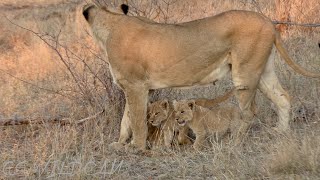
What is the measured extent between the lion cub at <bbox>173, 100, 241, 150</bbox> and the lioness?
0.51 ft

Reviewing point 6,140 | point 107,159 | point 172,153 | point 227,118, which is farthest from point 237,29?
point 6,140

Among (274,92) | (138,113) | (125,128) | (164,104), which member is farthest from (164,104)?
(274,92)

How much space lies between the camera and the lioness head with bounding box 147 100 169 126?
19.6 feet

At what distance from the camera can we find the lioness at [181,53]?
228 inches

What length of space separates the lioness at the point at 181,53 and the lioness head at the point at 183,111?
0.17 m

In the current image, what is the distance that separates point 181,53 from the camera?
5938 millimetres

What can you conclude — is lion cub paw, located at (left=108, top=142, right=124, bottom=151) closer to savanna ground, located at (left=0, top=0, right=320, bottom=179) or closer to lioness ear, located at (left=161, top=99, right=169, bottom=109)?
savanna ground, located at (left=0, top=0, right=320, bottom=179)

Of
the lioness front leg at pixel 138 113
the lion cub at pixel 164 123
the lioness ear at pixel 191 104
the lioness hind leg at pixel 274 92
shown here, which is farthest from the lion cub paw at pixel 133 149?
the lioness hind leg at pixel 274 92

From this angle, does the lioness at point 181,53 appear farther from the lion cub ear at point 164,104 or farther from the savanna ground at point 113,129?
the savanna ground at point 113,129

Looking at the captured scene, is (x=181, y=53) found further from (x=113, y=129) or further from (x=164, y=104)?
(x=113, y=129)

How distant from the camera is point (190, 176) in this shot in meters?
4.88

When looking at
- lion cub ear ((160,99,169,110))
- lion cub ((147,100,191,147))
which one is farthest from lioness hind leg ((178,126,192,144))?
lion cub ear ((160,99,169,110))

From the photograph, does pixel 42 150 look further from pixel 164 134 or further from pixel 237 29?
pixel 237 29

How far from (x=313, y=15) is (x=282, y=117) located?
412 centimetres
